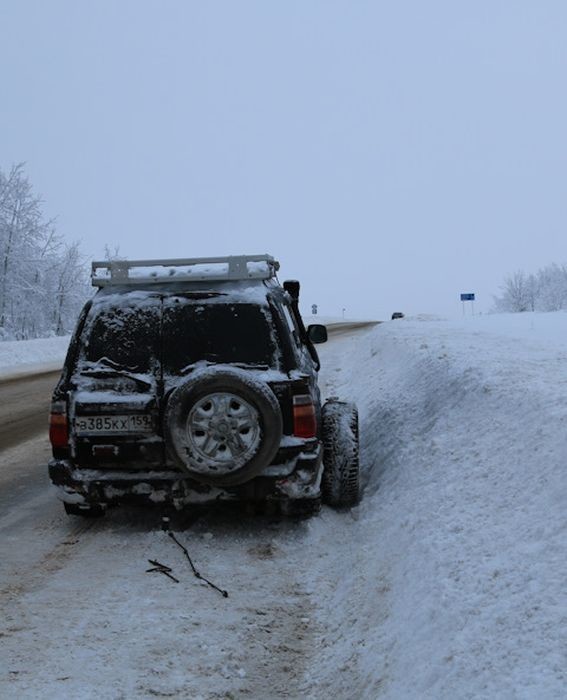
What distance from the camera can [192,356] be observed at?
4895 mm

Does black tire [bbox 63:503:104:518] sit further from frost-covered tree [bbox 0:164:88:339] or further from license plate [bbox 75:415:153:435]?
frost-covered tree [bbox 0:164:88:339]

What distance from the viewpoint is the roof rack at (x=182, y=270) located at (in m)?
5.15

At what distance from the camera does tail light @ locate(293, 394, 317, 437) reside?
4703 millimetres

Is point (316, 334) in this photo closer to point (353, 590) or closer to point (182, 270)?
point (182, 270)

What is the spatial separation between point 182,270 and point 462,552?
9.95 ft

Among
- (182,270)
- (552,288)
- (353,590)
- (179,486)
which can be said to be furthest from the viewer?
(552,288)

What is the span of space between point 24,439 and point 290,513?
5.14 m

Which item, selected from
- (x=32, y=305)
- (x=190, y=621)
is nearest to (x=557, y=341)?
(x=190, y=621)

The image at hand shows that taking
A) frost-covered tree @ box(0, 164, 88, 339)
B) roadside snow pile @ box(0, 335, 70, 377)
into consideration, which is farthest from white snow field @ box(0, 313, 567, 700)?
frost-covered tree @ box(0, 164, 88, 339)

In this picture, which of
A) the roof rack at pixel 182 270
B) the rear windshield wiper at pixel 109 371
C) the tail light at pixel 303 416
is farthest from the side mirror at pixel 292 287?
the rear windshield wiper at pixel 109 371

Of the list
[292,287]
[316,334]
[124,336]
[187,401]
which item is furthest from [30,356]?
[187,401]

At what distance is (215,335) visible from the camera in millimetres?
4926

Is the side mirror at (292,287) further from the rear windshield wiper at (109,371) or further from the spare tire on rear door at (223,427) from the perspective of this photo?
the spare tire on rear door at (223,427)

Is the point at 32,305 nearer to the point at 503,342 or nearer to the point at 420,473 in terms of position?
the point at 503,342
